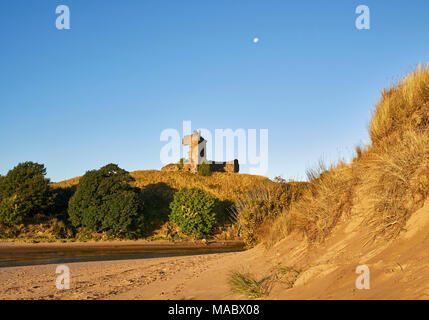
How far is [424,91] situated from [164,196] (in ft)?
132

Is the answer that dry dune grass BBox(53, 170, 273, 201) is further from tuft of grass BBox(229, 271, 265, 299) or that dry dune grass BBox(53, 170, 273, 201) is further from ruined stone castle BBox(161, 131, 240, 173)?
tuft of grass BBox(229, 271, 265, 299)

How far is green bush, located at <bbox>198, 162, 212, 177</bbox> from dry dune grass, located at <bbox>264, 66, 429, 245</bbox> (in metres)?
49.7

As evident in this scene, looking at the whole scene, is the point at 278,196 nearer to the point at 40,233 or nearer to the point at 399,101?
the point at 399,101

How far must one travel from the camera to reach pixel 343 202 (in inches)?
328

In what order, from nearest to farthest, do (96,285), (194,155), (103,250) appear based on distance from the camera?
1. (96,285)
2. (103,250)
3. (194,155)

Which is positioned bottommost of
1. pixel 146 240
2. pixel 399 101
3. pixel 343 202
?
pixel 146 240

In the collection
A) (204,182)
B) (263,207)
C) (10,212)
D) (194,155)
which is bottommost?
(10,212)

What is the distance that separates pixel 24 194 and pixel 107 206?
8461mm

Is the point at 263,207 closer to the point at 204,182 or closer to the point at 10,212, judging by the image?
the point at 10,212

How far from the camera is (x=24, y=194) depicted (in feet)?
109

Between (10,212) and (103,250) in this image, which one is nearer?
(103,250)

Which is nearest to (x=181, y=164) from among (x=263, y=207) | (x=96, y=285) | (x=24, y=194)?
(x=24, y=194)

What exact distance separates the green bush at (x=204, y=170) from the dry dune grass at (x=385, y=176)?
163ft
